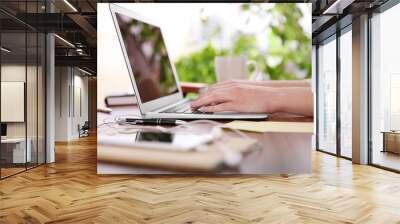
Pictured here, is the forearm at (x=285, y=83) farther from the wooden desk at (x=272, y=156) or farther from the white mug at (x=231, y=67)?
the wooden desk at (x=272, y=156)

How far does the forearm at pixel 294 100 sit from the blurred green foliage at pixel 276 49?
17cm

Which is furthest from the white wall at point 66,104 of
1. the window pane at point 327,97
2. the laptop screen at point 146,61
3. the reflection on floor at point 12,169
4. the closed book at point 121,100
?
the laptop screen at point 146,61

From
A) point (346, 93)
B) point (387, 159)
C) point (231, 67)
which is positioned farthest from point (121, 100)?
point (346, 93)

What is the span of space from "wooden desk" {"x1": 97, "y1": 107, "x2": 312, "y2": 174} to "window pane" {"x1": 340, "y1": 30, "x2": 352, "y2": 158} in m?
2.68

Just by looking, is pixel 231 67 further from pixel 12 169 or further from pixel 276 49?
pixel 12 169

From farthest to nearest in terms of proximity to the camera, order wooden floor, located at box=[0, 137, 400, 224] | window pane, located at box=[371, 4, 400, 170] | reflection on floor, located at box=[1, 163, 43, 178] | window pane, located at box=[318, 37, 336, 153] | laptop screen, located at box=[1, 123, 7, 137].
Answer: window pane, located at box=[318, 37, 336, 153] < window pane, located at box=[371, 4, 400, 170] < reflection on floor, located at box=[1, 163, 43, 178] < laptop screen, located at box=[1, 123, 7, 137] < wooden floor, located at box=[0, 137, 400, 224]

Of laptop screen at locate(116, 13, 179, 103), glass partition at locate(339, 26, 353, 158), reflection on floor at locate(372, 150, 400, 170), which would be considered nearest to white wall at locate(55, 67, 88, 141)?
glass partition at locate(339, 26, 353, 158)

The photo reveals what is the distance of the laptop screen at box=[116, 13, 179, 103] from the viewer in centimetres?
491

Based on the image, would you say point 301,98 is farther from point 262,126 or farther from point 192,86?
point 192,86

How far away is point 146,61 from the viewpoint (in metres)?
4.94

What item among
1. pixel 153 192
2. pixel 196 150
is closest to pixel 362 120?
pixel 196 150

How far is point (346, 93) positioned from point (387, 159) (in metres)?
1.83

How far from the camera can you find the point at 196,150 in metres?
5.11

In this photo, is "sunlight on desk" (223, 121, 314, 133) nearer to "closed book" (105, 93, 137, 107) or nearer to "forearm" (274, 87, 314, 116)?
"forearm" (274, 87, 314, 116)
